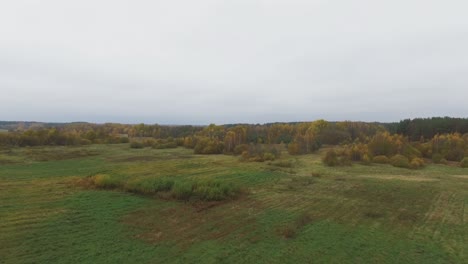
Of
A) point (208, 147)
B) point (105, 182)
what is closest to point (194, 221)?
point (105, 182)

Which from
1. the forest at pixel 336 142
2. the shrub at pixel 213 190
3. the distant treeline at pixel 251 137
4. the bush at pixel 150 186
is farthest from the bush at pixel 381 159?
the bush at pixel 150 186

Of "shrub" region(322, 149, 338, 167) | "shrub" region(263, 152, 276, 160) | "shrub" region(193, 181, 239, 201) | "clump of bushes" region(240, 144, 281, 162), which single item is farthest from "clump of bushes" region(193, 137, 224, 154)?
"shrub" region(193, 181, 239, 201)

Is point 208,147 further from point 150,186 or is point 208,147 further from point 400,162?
point 150,186

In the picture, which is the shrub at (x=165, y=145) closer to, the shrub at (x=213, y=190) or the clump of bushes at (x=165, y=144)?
the clump of bushes at (x=165, y=144)

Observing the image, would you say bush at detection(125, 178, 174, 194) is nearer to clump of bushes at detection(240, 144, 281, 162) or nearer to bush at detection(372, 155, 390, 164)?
clump of bushes at detection(240, 144, 281, 162)

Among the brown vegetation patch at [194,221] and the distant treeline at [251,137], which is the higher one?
the distant treeline at [251,137]

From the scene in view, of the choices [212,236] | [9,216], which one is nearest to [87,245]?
[212,236]

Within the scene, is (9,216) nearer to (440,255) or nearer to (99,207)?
(99,207)

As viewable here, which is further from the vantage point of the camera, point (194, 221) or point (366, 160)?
point (366, 160)
